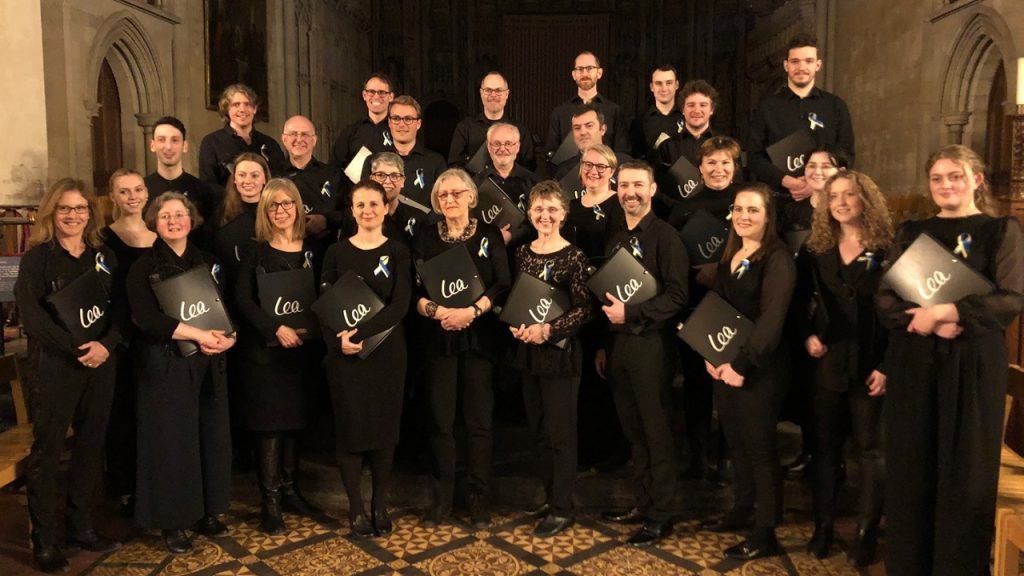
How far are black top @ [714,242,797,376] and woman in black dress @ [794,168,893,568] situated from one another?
5.8 inches

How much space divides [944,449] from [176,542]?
10.3ft

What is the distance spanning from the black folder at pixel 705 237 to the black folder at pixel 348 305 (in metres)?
1.46

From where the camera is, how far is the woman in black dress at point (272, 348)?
355 centimetres

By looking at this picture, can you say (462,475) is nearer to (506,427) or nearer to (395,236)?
(506,427)

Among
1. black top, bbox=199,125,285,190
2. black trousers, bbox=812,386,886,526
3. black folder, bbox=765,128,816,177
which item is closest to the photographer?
black trousers, bbox=812,386,886,526

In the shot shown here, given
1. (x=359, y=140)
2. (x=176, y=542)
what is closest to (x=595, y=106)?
(x=359, y=140)

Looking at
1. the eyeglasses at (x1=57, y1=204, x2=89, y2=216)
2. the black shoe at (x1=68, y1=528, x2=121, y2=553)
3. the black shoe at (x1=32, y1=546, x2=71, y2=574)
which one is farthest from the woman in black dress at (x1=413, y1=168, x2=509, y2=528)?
the black shoe at (x1=32, y1=546, x2=71, y2=574)

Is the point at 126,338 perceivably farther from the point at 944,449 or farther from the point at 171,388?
the point at 944,449

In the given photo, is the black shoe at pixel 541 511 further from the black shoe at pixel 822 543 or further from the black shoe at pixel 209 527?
the black shoe at pixel 209 527

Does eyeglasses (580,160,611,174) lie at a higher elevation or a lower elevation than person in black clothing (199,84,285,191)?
lower

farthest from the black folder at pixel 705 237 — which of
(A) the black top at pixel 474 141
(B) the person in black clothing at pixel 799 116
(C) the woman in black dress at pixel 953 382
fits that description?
(A) the black top at pixel 474 141

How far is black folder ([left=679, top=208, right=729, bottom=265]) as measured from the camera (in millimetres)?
3719

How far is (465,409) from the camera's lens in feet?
12.2

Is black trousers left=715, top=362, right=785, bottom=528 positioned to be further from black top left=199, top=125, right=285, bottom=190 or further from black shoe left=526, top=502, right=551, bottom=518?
black top left=199, top=125, right=285, bottom=190
